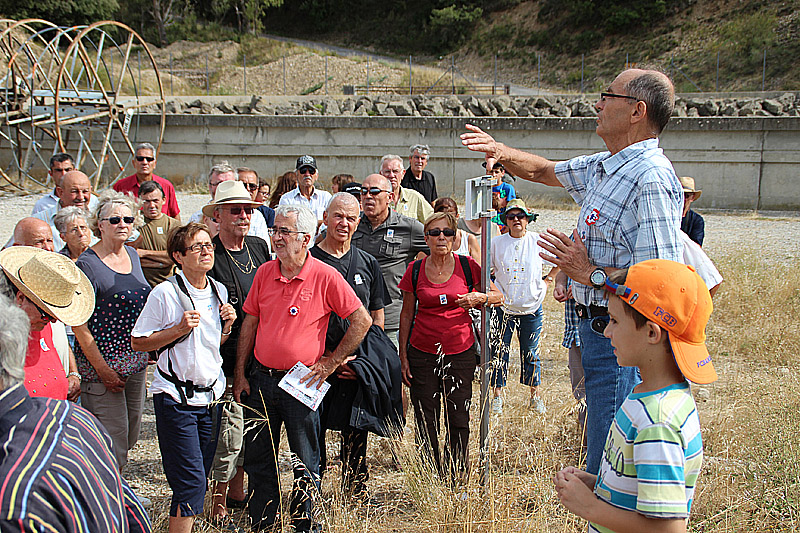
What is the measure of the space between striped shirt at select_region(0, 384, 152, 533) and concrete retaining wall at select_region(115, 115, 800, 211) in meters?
16.9

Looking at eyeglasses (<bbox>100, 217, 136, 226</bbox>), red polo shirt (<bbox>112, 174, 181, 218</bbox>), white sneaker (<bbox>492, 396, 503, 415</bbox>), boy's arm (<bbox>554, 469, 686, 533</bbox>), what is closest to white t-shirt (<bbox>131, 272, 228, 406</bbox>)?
eyeglasses (<bbox>100, 217, 136, 226</bbox>)

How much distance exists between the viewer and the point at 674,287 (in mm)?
1964

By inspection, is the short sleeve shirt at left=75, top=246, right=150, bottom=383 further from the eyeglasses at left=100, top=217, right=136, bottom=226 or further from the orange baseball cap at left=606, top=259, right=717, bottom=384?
the orange baseball cap at left=606, top=259, right=717, bottom=384

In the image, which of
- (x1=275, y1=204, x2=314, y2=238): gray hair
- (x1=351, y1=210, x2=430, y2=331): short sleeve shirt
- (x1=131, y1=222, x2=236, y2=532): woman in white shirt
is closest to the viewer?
(x1=131, y1=222, x2=236, y2=532): woman in white shirt

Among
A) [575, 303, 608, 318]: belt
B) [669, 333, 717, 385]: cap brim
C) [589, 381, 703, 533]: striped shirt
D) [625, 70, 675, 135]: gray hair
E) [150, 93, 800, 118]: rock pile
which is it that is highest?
[150, 93, 800, 118]: rock pile

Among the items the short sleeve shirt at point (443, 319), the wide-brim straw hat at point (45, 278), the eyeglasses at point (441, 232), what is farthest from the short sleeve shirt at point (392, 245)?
the wide-brim straw hat at point (45, 278)

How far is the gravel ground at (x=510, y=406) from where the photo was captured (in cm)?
414

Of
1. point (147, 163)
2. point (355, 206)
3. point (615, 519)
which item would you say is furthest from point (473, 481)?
point (147, 163)

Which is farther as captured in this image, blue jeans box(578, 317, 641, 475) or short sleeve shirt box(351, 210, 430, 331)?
short sleeve shirt box(351, 210, 430, 331)

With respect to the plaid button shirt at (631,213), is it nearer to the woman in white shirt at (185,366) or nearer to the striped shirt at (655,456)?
the striped shirt at (655,456)

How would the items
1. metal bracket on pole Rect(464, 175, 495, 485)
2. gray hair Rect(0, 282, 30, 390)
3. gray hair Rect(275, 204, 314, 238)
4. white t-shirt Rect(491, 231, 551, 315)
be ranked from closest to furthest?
gray hair Rect(0, 282, 30, 390), metal bracket on pole Rect(464, 175, 495, 485), gray hair Rect(275, 204, 314, 238), white t-shirt Rect(491, 231, 551, 315)

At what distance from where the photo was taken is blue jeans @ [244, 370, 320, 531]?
3.70m

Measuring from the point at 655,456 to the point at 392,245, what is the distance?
337 cm

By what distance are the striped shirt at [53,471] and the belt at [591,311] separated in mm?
2016
